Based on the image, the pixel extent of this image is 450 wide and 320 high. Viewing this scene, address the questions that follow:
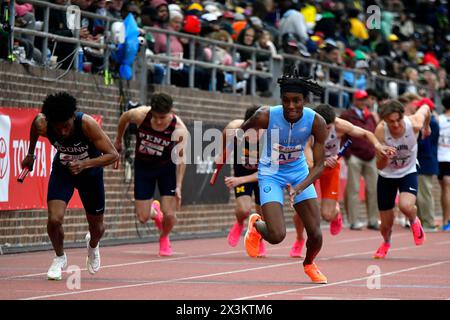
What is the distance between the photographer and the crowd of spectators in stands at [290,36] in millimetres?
20078

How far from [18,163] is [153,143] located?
1.93 meters

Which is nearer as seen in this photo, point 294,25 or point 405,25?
point 294,25

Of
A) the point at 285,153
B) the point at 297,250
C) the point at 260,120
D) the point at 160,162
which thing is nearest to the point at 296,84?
the point at 260,120

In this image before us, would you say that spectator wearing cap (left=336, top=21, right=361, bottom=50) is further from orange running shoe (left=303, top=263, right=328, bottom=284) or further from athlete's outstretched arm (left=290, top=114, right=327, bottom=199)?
orange running shoe (left=303, top=263, right=328, bottom=284)

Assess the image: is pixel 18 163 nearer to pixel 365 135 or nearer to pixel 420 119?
pixel 365 135

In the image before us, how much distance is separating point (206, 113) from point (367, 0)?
16246mm

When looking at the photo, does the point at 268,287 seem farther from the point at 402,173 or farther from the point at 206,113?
the point at 206,113

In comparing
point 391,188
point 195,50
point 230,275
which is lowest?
point 230,275

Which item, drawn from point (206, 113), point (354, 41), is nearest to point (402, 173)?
point (206, 113)

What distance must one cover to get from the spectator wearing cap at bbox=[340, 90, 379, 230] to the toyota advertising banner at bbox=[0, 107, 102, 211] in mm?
9289

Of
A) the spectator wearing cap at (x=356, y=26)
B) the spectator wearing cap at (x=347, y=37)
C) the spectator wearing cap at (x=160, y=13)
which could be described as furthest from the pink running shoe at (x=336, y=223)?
the spectator wearing cap at (x=356, y=26)

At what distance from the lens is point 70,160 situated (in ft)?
44.1
